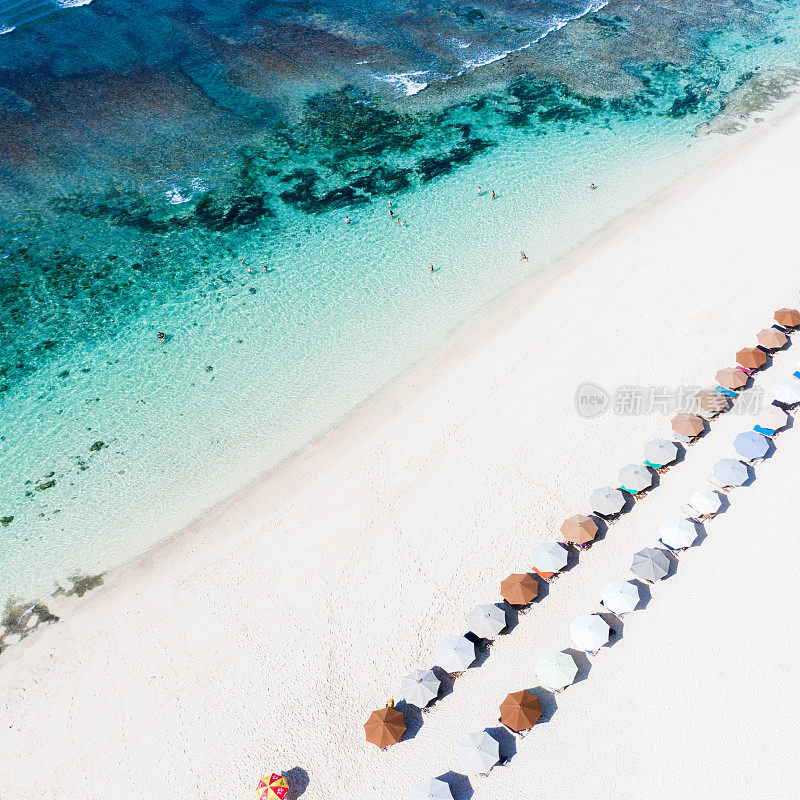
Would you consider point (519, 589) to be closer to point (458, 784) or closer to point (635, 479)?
point (458, 784)

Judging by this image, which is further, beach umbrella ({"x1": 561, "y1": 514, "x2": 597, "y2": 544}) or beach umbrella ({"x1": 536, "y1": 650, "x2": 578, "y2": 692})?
beach umbrella ({"x1": 561, "y1": 514, "x2": 597, "y2": 544})

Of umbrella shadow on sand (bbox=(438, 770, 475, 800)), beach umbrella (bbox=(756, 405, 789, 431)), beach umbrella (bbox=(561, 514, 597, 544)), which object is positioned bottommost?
umbrella shadow on sand (bbox=(438, 770, 475, 800))

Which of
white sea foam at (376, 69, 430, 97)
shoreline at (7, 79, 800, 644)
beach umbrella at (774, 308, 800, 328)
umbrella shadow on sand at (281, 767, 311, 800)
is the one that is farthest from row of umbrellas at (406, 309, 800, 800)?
white sea foam at (376, 69, 430, 97)

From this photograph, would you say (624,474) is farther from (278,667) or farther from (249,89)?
(249,89)

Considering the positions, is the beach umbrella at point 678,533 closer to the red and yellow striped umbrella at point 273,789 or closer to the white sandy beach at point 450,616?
the white sandy beach at point 450,616

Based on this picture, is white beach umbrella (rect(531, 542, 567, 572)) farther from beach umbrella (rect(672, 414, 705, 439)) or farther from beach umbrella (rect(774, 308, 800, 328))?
beach umbrella (rect(774, 308, 800, 328))

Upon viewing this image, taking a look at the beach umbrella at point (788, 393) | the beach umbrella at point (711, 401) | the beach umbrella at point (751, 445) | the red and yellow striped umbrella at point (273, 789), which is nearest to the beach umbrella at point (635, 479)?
the beach umbrella at point (751, 445)
